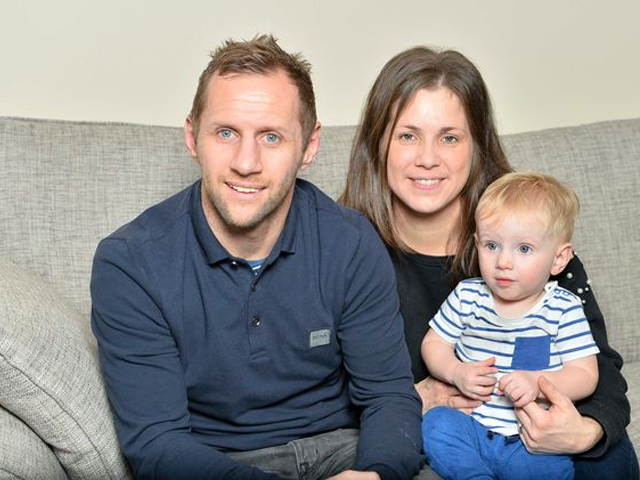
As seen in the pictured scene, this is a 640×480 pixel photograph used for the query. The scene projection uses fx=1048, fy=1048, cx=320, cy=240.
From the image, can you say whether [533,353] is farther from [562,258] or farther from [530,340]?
[562,258]

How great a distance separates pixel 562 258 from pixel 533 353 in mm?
205

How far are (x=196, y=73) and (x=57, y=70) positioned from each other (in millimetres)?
382

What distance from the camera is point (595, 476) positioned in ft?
6.61

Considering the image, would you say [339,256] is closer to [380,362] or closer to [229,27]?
[380,362]

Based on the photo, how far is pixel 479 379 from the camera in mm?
2049

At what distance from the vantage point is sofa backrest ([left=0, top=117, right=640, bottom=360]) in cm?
230

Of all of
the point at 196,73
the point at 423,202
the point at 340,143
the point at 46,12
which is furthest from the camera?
the point at 196,73

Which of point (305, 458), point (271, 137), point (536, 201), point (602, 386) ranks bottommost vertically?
point (305, 458)

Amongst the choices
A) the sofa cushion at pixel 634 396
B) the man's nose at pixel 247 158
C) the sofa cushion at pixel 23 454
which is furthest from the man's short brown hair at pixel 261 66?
the sofa cushion at pixel 634 396

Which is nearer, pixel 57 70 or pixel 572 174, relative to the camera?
pixel 572 174

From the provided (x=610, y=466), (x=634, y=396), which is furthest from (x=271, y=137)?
(x=634, y=396)

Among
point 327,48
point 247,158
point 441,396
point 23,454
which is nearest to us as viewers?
point 23,454

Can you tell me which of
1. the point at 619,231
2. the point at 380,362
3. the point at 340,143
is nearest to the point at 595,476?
the point at 380,362

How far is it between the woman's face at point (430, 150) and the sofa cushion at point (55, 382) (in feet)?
2.48
